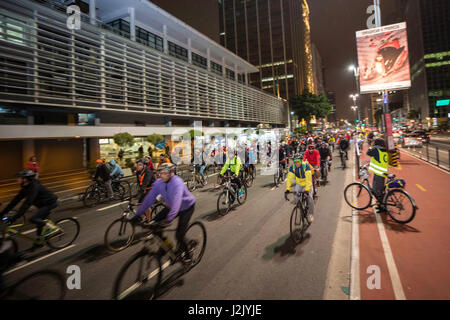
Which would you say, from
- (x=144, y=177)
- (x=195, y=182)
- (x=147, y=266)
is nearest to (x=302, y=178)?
(x=147, y=266)

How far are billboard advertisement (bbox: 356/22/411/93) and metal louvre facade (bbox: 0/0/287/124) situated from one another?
16.4m

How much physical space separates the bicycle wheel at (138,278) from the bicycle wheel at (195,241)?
74 cm

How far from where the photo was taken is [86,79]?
591 inches

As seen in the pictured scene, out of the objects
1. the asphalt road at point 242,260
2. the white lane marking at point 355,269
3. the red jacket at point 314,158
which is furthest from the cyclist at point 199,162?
the white lane marking at point 355,269

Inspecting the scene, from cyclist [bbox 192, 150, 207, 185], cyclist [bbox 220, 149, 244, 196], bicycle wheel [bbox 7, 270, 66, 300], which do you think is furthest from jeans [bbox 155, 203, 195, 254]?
cyclist [bbox 192, 150, 207, 185]

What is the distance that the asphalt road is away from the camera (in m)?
3.58

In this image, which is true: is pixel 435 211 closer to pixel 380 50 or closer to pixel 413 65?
pixel 380 50

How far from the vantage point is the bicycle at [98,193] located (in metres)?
9.97

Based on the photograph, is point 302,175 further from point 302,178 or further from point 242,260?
point 242,260

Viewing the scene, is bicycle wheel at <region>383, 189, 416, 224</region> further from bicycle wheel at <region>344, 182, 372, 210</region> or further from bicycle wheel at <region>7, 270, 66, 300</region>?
bicycle wheel at <region>7, 270, 66, 300</region>

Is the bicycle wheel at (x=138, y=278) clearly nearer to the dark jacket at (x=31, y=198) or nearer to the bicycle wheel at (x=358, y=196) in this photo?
the dark jacket at (x=31, y=198)

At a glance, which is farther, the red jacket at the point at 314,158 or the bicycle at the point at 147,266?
the red jacket at the point at 314,158

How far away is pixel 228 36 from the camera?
105 meters
